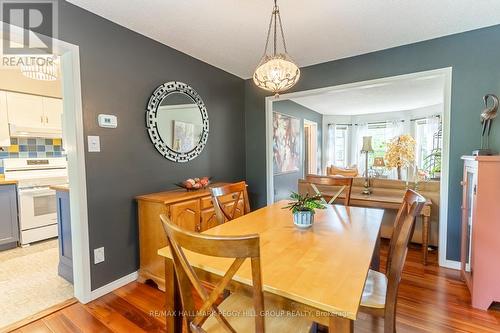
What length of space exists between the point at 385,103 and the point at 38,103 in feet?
22.0

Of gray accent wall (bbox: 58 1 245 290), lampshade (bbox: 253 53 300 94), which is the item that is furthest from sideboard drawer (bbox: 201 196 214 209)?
lampshade (bbox: 253 53 300 94)

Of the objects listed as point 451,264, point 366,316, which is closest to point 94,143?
point 366,316

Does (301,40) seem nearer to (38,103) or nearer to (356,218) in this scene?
(356,218)

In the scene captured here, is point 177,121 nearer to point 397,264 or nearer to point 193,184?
point 193,184

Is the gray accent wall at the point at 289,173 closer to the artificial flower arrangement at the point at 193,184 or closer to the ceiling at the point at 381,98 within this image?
the ceiling at the point at 381,98

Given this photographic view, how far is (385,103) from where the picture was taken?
584 cm

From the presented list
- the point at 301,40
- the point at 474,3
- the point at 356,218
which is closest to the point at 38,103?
the point at 301,40

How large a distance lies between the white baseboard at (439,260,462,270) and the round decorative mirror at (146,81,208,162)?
2.97m

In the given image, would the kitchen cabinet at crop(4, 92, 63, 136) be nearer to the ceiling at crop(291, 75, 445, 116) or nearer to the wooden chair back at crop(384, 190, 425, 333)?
the ceiling at crop(291, 75, 445, 116)

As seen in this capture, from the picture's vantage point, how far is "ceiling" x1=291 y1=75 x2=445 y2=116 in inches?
172

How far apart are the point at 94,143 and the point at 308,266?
197 centimetres

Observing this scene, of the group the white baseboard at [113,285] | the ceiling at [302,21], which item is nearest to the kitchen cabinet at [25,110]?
the ceiling at [302,21]

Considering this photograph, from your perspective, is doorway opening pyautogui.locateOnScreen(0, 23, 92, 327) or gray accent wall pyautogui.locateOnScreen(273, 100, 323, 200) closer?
doorway opening pyautogui.locateOnScreen(0, 23, 92, 327)

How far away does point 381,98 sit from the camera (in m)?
5.30
